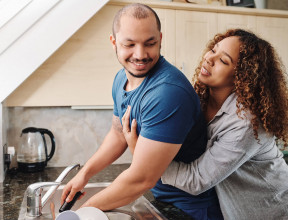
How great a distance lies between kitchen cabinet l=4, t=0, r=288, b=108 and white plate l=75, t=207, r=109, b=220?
0.94 metres

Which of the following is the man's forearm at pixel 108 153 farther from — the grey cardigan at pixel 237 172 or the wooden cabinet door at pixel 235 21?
the wooden cabinet door at pixel 235 21

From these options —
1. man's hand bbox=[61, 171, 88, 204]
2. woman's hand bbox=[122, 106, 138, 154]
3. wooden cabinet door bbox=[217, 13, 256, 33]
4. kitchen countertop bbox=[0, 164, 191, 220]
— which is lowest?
kitchen countertop bbox=[0, 164, 191, 220]

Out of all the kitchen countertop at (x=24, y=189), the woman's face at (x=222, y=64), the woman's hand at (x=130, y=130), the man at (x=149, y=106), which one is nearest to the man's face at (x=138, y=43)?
the man at (x=149, y=106)

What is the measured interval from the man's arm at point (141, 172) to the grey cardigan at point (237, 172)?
0.49 feet

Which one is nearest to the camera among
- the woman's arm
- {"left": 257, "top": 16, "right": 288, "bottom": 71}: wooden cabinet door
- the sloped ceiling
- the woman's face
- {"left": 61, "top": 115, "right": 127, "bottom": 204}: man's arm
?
the woman's arm

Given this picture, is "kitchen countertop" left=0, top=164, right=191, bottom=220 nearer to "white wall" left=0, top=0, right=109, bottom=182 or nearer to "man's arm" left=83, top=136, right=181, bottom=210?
"white wall" left=0, top=0, right=109, bottom=182

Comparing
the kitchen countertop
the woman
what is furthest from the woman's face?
the kitchen countertop

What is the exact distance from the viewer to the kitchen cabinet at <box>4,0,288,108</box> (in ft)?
5.70

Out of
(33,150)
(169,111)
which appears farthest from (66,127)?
(169,111)

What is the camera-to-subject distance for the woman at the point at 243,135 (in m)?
0.98

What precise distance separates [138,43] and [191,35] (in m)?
1.05

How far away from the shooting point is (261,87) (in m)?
1.07

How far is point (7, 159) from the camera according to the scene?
165cm

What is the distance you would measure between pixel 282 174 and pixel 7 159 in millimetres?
1265
